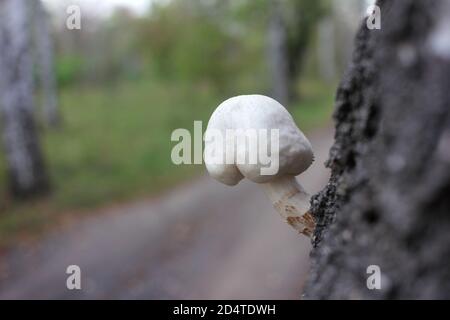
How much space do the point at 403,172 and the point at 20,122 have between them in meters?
9.22

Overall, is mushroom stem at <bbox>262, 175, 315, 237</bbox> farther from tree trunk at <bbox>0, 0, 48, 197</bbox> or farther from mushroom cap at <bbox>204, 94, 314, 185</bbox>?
tree trunk at <bbox>0, 0, 48, 197</bbox>

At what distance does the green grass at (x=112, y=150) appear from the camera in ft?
29.0

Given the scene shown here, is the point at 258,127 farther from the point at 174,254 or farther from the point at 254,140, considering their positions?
the point at 174,254

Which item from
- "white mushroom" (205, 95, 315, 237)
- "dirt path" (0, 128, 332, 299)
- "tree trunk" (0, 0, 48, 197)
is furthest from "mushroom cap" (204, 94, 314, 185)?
"tree trunk" (0, 0, 48, 197)

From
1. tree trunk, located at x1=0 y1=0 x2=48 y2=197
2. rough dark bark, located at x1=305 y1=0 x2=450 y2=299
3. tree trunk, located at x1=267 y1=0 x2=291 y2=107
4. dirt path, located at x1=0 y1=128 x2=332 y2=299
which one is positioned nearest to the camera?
rough dark bark, located at x1=305 y1=0 x2=450 y2=299

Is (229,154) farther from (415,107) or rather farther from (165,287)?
(165,287)

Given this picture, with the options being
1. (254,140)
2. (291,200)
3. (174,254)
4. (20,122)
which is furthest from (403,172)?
(20,122)

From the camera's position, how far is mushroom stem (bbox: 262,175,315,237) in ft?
5.23

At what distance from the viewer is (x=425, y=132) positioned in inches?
33.2

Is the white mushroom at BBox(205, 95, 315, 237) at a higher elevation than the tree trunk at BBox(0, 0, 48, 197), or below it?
below

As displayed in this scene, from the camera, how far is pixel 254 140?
4.47 ft

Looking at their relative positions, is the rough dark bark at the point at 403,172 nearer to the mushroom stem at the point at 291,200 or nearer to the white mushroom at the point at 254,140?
the white mushroom at the point at 254,140
